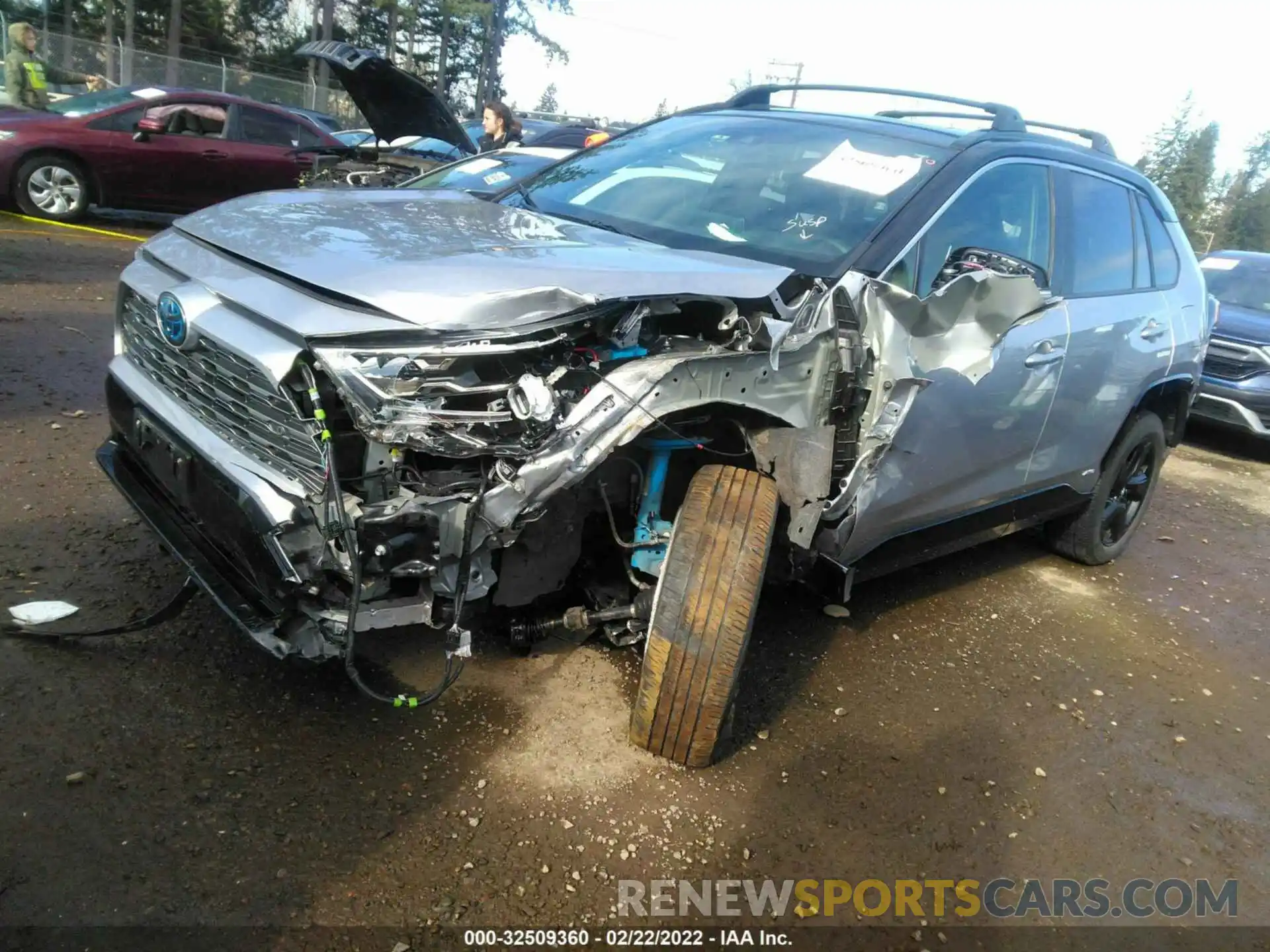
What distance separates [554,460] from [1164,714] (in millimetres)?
2752

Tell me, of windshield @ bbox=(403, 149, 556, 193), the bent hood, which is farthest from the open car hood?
the bent hood

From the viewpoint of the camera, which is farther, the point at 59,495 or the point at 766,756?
the point at 59,495

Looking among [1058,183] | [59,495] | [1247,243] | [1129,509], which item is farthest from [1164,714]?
[1247,243]

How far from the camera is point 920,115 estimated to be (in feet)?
14.3

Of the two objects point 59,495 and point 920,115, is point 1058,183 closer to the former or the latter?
point 920,115

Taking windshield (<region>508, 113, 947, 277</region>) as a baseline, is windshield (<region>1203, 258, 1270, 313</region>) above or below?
below

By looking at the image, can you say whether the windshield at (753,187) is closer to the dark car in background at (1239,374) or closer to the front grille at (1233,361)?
the dark car in background at (1239,374)

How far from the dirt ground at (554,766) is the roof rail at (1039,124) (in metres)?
2.10

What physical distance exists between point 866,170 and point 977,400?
90 centimetres

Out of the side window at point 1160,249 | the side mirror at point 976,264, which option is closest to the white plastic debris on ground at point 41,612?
the side mirror at point 976,264

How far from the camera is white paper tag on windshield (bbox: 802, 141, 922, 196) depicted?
3.30 meters

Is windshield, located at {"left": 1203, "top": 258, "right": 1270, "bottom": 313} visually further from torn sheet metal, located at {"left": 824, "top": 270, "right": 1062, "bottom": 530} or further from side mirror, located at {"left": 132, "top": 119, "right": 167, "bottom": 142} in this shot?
side mirror, located at {"left": 132, "top": 119, "right": 167, "bottom": 142}

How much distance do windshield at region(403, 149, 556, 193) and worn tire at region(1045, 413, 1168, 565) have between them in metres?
3.20

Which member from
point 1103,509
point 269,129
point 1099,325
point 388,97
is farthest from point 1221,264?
point 269,129
